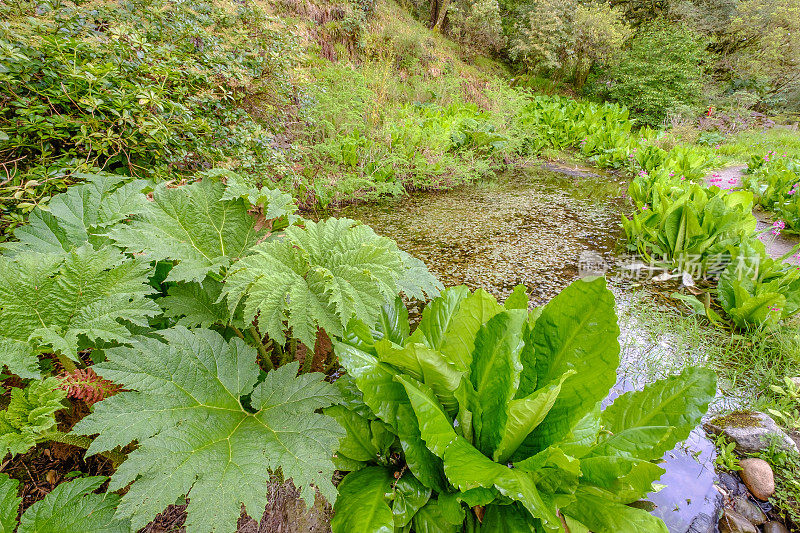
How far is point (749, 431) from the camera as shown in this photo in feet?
5.34

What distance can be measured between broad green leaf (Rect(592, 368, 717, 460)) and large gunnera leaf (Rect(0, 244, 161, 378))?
1511 millimetres

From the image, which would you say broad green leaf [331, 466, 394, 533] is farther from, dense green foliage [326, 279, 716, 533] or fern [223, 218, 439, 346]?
fern [223, 218, 439, 346]

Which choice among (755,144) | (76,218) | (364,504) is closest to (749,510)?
(364,504)

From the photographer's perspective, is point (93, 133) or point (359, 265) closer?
point (359, 265)

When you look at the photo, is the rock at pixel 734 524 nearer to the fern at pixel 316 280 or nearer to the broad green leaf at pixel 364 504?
the broad green leaf at pixel 364 504

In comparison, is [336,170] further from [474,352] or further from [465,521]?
[465,521]

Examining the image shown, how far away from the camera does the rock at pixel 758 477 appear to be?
143cm

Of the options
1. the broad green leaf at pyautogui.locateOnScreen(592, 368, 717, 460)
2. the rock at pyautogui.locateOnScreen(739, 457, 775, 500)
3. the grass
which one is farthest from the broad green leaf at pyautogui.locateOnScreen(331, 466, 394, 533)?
the grass

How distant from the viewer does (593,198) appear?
17.2 ft

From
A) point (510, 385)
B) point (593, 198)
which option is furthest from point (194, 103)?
point (593, 198)

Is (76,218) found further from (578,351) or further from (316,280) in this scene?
(578,351)

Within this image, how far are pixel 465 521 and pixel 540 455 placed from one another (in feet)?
1.25

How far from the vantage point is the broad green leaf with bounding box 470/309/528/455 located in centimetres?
111

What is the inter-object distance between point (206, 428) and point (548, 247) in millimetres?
3317
